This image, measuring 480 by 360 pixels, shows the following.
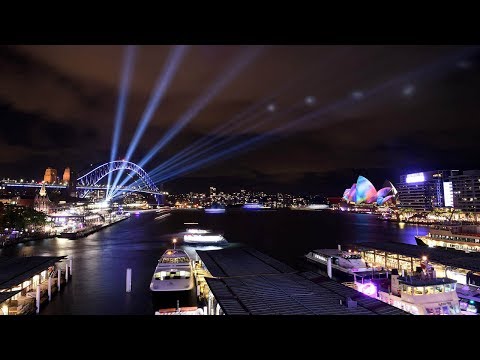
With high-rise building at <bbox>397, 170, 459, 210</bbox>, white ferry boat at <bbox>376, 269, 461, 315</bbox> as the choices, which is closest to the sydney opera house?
high-rise building at <bbox>397, 170, 459, 210</bbox>

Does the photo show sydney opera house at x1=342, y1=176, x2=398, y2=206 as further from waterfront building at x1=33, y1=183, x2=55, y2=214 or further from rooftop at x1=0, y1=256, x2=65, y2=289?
rooftop at x1=0, y1=256, x2=65, y2=289

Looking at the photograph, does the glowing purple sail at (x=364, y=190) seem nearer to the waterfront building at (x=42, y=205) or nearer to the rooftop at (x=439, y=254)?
the waterfront building at (x=42, y=205)

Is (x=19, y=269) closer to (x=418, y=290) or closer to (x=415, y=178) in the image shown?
(x=418, y=290)

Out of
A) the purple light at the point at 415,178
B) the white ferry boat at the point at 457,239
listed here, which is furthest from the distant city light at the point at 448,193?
the white ferry boat at the point at 457,239

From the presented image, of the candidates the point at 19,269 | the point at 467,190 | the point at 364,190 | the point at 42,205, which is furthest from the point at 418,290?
the point at 364,190

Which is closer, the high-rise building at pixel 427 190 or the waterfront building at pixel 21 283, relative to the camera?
the waterfront building at pixel 21 283
